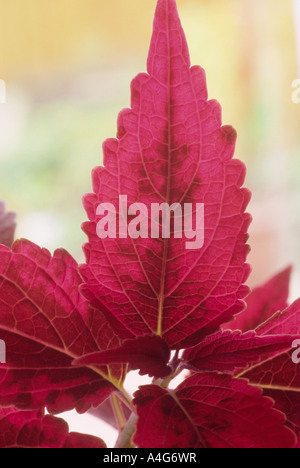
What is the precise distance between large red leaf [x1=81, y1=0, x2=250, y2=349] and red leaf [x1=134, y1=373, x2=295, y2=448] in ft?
0.07

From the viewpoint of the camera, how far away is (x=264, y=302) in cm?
30

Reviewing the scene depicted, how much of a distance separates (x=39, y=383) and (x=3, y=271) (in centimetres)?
4

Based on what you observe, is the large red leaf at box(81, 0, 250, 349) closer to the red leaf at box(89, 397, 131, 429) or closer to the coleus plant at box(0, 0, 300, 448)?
the coleus plant at box(0, 0, 300, 448)

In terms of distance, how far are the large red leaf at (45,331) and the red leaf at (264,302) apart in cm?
10

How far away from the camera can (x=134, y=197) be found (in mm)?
195

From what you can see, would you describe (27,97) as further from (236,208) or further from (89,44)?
(236,208)

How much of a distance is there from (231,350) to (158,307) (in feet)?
0.10

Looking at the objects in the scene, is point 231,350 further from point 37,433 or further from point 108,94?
point 108,94

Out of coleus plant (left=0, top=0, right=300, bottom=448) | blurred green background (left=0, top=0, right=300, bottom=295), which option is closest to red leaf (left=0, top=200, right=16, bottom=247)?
coleus plant (left=0, top=0, right=300, bottom=448)

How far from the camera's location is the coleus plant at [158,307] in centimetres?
19

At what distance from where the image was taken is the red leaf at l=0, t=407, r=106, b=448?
0.21 metres

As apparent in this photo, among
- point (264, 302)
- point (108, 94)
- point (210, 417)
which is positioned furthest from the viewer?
point (108, 94)

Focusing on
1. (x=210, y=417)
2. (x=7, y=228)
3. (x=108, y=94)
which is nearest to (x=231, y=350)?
(x=210, y=417)
